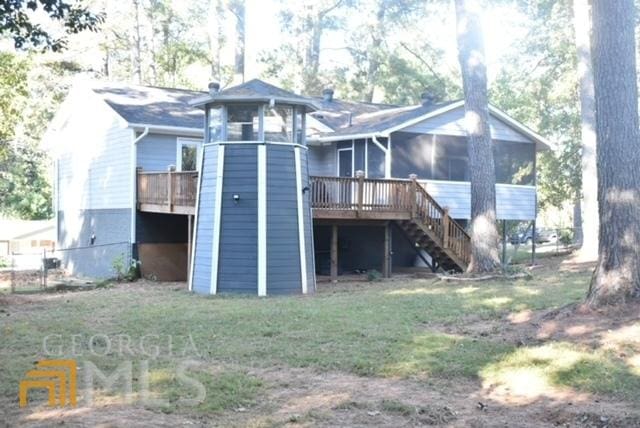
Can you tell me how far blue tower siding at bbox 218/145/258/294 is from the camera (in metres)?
14.2

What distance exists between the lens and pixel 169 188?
1656 centimetres

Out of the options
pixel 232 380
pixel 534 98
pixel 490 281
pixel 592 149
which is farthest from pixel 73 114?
pixel 534 98

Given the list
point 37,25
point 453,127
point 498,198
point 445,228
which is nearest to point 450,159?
point 453,127

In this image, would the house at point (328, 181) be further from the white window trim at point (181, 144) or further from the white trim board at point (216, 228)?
the white trim board at point (216, 228)

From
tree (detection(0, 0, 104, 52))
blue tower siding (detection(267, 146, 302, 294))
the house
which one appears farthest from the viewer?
the house

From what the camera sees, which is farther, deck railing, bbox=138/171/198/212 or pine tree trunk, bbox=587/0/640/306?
deck railing, bbox=138/171/198/212

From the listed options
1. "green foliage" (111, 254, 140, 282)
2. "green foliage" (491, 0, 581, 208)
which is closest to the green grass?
"green foliage" (111, 254, 140, 282)

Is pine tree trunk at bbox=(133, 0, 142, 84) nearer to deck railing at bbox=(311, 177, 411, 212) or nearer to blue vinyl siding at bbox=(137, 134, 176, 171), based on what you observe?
blue vinyl siding at bbox=(137, 134, 176, 171)

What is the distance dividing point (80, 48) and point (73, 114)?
11.5 metres

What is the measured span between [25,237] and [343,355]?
1084 inches

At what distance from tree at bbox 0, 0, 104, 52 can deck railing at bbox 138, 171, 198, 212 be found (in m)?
7.35

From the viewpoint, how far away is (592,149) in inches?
813

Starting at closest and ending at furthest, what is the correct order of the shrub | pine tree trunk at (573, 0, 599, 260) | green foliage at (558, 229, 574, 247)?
the shrub → pine tree trunk at (573, 0, 599, 260) → green foliage at (558, 229, 574, 247)

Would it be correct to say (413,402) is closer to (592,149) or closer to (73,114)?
(592,149)
